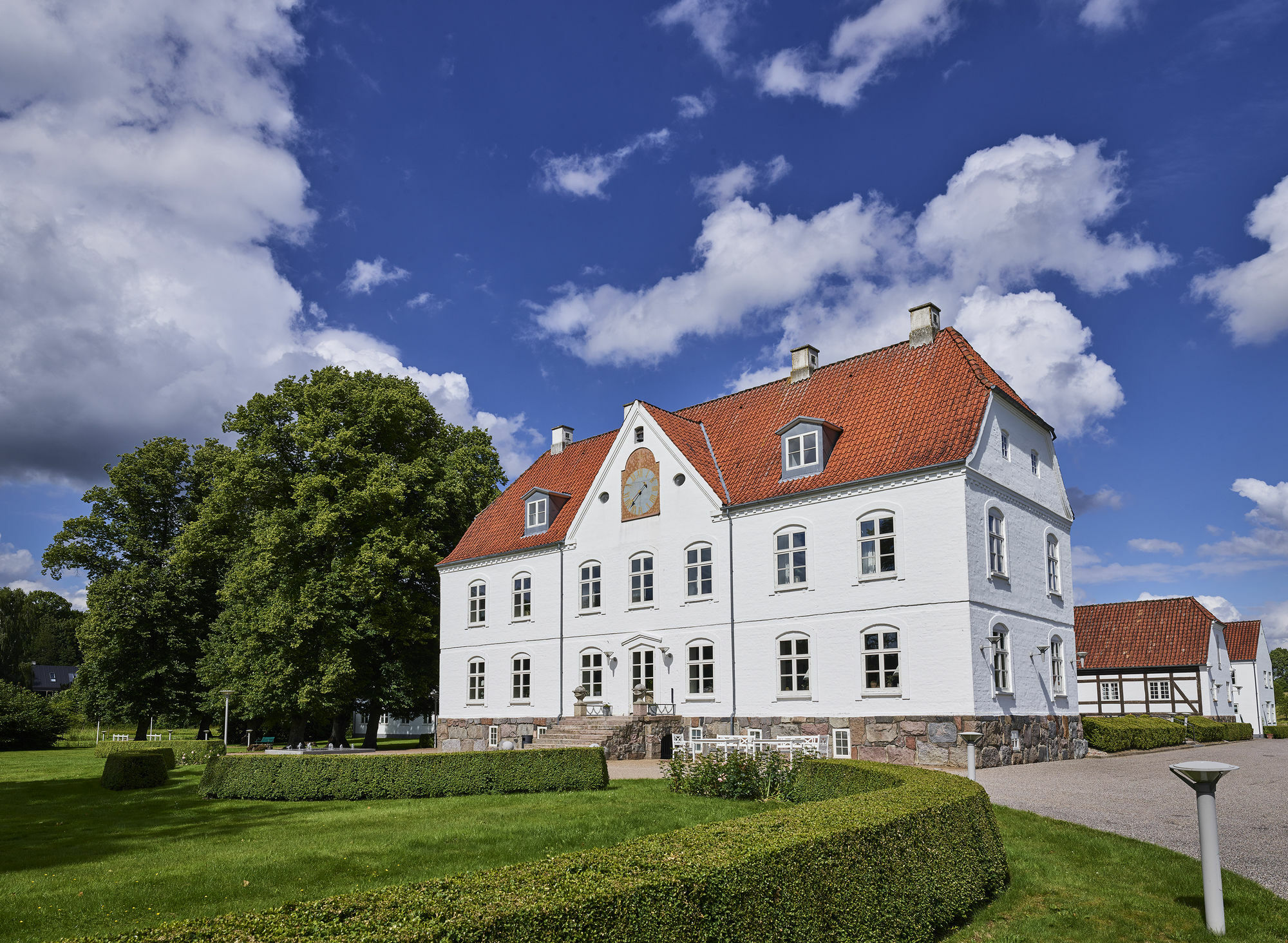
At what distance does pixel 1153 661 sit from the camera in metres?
45.3

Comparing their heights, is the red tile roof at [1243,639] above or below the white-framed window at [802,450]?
below

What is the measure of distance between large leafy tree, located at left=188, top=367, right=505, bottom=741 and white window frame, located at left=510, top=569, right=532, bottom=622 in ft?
14.7

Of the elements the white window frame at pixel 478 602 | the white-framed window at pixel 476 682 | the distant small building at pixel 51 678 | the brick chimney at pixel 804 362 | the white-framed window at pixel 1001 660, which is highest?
the brick chimney at pixel 804 362

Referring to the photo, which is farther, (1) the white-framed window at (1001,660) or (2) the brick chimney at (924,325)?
(2) the brick chimney at (924,325)

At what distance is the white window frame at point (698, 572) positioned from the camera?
96.0 feet

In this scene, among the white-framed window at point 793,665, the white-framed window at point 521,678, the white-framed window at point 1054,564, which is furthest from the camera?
the white-framed window at point 521,678

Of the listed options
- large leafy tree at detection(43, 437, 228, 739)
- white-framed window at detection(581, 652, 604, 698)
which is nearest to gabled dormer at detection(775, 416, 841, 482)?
white-framed window at detection(581, 652, 604, 698)

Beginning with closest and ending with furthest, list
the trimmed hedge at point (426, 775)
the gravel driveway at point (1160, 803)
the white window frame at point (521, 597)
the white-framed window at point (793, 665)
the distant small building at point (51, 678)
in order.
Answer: the gravel driveway at point (1160, 803)
the trimmed hedge at point (426, 775)
the white-framed window at point (793, 665)
the white window frame at point (521, 597)
the distant small building at point (51, 678)

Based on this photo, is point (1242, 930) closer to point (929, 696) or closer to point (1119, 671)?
point (929, 696)

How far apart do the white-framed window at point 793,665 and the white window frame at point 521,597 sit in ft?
37.4

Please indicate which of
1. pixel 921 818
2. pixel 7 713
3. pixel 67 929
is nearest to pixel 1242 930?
pixel 921 818

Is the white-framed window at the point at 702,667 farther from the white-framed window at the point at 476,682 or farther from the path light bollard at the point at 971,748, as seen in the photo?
the white-framed window at the point at 476,682

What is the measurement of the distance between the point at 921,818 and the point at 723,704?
1947 centimetres

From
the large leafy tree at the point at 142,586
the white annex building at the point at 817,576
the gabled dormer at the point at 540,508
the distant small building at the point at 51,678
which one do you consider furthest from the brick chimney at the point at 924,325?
the distant small building at the point at 51,678
